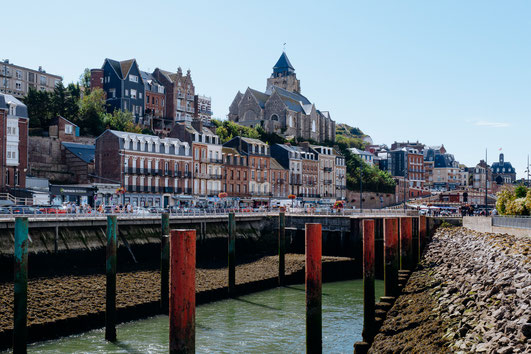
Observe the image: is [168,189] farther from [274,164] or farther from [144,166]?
[274,164]

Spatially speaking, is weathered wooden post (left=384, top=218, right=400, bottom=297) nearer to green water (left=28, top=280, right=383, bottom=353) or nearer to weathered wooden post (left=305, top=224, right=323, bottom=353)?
green water (left=28, top=280, right=383, bottom=353)

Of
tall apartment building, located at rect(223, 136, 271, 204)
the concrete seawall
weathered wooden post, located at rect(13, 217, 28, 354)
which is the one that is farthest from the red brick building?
weathered wooden post, located at rect(13, 217, 28, 354)

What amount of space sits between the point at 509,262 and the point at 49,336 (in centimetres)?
1653

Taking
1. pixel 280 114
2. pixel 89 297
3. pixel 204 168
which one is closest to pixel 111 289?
pixel 89 297

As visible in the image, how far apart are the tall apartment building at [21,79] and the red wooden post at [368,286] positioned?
82055 millimetres

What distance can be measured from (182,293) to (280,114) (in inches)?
4400

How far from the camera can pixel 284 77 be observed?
153375 mm

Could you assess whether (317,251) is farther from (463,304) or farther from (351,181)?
(351,181)

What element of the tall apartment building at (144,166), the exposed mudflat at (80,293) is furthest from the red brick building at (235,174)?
the exposed mudflat at (80,293)

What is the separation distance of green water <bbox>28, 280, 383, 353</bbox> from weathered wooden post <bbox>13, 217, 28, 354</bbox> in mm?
1658

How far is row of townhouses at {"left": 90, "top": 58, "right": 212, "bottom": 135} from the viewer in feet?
305

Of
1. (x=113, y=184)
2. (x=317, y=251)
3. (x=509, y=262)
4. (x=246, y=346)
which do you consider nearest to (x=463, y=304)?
(x=509, y=262)

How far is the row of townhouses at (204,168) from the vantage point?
68688 mm

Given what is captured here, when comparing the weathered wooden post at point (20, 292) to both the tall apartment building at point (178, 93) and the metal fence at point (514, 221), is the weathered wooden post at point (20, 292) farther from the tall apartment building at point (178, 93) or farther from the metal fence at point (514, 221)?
the tall apartment building at point (178, 93)
